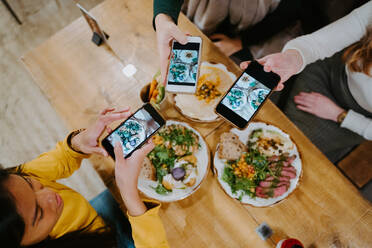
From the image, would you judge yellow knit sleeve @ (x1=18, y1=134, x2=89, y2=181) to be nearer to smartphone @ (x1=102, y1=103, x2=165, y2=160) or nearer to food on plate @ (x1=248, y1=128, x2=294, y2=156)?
smartphone @ (x1=102, y1=103, x2=165, y2=160)

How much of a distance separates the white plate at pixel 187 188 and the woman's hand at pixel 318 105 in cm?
83

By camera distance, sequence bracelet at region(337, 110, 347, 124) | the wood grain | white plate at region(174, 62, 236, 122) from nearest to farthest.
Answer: white plate at region(174, 62, 236, 122)
bracelet at region(337, 110, 347, 124)
the wood grain

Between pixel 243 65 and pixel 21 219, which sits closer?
pixel 21 219

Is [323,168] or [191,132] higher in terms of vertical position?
[191,132]

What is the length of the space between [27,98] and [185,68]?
196 centimetres

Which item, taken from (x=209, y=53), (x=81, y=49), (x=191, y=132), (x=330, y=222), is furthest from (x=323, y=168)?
(x=81, y=49)

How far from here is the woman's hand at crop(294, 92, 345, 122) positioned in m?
1.49

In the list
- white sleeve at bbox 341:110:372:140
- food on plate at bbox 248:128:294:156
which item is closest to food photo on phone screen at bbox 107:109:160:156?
food on plate at bbox 248:128:294:156

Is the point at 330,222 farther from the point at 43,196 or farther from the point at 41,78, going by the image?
Answer: the point at 41,78

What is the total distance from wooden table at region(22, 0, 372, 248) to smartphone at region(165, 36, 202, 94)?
0.23 metres

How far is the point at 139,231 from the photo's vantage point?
101cm

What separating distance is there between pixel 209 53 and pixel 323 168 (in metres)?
0.85

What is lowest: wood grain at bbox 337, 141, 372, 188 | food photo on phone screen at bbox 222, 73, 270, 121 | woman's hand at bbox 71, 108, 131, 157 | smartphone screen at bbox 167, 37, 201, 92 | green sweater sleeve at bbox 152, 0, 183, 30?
wood grain at bbox 337, 141, 372, 188

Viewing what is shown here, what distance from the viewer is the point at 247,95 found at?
105 centimetres
